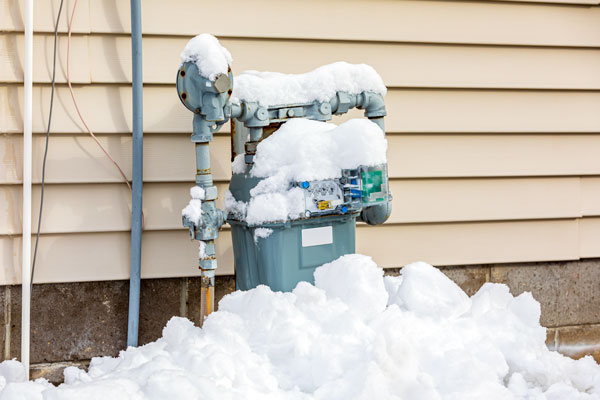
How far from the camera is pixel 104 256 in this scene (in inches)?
110

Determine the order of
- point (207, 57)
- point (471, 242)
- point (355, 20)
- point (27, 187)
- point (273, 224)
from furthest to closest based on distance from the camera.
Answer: point (471, 242), point (355, 20), point (27, 187), point (273, 224), point (207, 57)

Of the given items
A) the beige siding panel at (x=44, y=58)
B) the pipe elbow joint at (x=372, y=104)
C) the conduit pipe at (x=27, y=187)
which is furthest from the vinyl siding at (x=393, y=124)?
the pipe elbow joint at (x=372, y=104)

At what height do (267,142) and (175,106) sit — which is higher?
(175,106)

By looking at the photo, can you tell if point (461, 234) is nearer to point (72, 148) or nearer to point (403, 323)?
point (403, 323)

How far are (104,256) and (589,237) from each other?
8.07 feet

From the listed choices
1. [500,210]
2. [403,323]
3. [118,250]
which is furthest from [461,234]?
[118,250]

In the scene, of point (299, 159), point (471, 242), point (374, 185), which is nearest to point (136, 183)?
point (299, 159)

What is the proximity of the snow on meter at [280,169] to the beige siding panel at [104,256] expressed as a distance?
337mm

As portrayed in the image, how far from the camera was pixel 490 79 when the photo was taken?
322 cm

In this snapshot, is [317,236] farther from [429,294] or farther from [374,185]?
[429,294]

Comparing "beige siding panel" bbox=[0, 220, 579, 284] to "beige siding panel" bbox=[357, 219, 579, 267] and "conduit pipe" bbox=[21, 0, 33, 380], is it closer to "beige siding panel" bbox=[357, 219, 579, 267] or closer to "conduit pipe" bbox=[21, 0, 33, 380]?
"beige siding panel" bbox=[357, 219, 579, 267]

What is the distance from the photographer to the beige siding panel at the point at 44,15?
104 inches

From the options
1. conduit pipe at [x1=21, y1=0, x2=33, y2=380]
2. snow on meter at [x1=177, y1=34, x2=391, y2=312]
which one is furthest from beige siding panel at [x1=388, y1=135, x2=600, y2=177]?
conduit pipe at [x1=21, y1=0, x2=33, y2=380]

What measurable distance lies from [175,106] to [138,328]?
994mm
